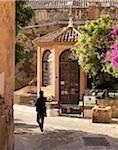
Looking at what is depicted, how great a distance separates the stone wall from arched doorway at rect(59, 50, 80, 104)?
1936cm

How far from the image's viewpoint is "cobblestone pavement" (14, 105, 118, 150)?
16.0 metres

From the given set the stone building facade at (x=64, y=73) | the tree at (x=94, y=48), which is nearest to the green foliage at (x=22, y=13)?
the tree at (x=94, y=48)

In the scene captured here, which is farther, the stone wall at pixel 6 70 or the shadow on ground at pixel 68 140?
the shadow on ground at pixel 68 140

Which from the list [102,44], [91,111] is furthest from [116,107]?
[102,44]

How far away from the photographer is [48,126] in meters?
21.0

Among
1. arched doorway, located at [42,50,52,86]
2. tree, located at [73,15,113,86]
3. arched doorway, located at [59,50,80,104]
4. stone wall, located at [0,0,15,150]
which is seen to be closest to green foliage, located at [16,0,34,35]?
tree, located at [73,15,113,86]

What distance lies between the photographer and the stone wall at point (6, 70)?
829 cm

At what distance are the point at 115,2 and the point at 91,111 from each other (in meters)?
16.6

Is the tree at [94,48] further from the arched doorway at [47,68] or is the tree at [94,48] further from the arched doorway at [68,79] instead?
the arched doorway at [47,68]

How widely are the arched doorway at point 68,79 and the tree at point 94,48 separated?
1.92 m

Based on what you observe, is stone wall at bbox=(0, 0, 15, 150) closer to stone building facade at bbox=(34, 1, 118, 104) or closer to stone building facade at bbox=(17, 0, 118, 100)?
stone building facade at bbox=(34, 1, 118, 104)

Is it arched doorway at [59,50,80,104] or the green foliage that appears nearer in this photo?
the green foliage

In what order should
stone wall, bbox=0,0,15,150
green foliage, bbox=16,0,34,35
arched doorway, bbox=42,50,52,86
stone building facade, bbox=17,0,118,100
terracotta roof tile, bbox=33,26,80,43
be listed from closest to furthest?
stone wall, bbox=0,0,15,150 → green foliage, bbox=16,0,34,35 → terracotta roof tile, bbox=33,26,80,43 → arched doorway, bbox=42,50,52,86 → stone building facade, bbox=17,0,118,100

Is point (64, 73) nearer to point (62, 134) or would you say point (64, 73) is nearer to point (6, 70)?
point (62, 134)
